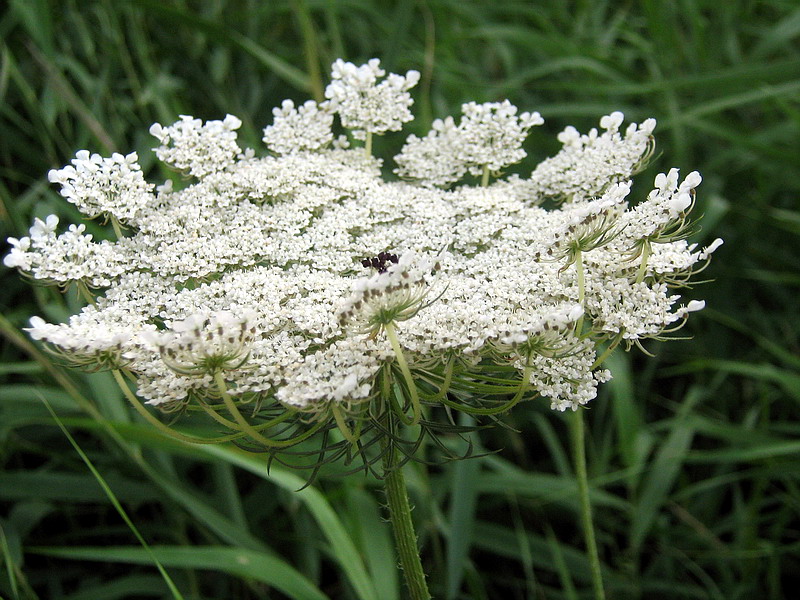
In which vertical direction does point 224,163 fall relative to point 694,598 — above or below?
above

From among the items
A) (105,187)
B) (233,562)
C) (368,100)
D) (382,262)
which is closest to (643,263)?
(382,262)

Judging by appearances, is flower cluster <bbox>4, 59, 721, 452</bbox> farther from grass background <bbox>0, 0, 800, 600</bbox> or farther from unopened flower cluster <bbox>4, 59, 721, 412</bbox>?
grass background <bbox>0, 0, 800, 600</bbox>

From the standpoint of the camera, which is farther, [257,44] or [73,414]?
[257,44]

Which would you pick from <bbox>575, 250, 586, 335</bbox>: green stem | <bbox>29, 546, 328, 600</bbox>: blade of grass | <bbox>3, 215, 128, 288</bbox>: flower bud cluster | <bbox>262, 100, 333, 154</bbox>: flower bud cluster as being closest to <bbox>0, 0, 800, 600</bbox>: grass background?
<bbox>29, 546, 328, 600</bbox>: blade of grass

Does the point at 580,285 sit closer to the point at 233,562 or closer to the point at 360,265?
the point at 360,265

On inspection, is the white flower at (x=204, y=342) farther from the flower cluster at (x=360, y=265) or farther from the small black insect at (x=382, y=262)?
the small black insect at (x=382, y=262)

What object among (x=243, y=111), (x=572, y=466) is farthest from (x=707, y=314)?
(x=243, y=111)

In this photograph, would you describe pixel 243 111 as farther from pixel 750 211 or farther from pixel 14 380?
pixel 750 211

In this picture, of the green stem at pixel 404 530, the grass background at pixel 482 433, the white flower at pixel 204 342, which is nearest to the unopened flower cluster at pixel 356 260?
the white flower at pixel 204 342
